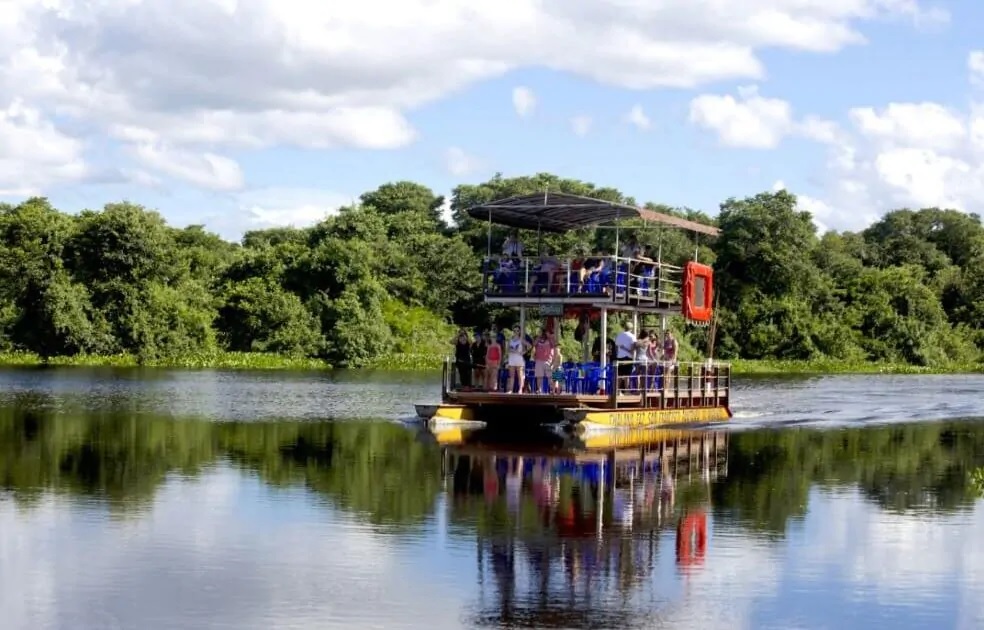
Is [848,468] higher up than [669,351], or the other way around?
[669,351]

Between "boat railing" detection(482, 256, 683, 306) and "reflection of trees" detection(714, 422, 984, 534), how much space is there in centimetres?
423

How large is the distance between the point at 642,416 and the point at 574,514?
13284 mm

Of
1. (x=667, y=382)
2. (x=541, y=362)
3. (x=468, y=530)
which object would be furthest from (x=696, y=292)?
(x=468, y=530)

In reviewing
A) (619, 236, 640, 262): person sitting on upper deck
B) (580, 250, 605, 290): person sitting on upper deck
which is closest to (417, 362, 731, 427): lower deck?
(580, 250, 605, 290): person sitting on upper deck

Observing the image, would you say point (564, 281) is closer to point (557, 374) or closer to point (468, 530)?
point (557, 374)

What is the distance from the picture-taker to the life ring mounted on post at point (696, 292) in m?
34.7

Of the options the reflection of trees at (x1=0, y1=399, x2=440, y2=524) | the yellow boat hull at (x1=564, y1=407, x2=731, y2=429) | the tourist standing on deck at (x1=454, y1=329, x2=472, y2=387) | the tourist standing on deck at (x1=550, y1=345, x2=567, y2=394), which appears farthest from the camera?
the tourist standing on deck at (x1=454, y1=329, x2=472, y2=387)

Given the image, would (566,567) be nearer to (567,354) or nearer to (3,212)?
(567,354)

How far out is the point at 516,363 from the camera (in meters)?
31.7

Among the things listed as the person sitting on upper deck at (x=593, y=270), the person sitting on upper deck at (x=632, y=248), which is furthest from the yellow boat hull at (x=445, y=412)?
the person sitting on upper deck at (x=632, y=248)

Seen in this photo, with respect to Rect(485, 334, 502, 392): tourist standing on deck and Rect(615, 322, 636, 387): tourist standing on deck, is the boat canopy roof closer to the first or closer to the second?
Rect(615, 322, 636, 387): tourist standing on deck

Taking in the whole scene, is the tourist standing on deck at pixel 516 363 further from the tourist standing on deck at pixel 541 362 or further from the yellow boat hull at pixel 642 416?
the yellow boat hull at pixel 642 416

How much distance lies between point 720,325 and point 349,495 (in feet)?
216

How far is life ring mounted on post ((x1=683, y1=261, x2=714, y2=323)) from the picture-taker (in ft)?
114
